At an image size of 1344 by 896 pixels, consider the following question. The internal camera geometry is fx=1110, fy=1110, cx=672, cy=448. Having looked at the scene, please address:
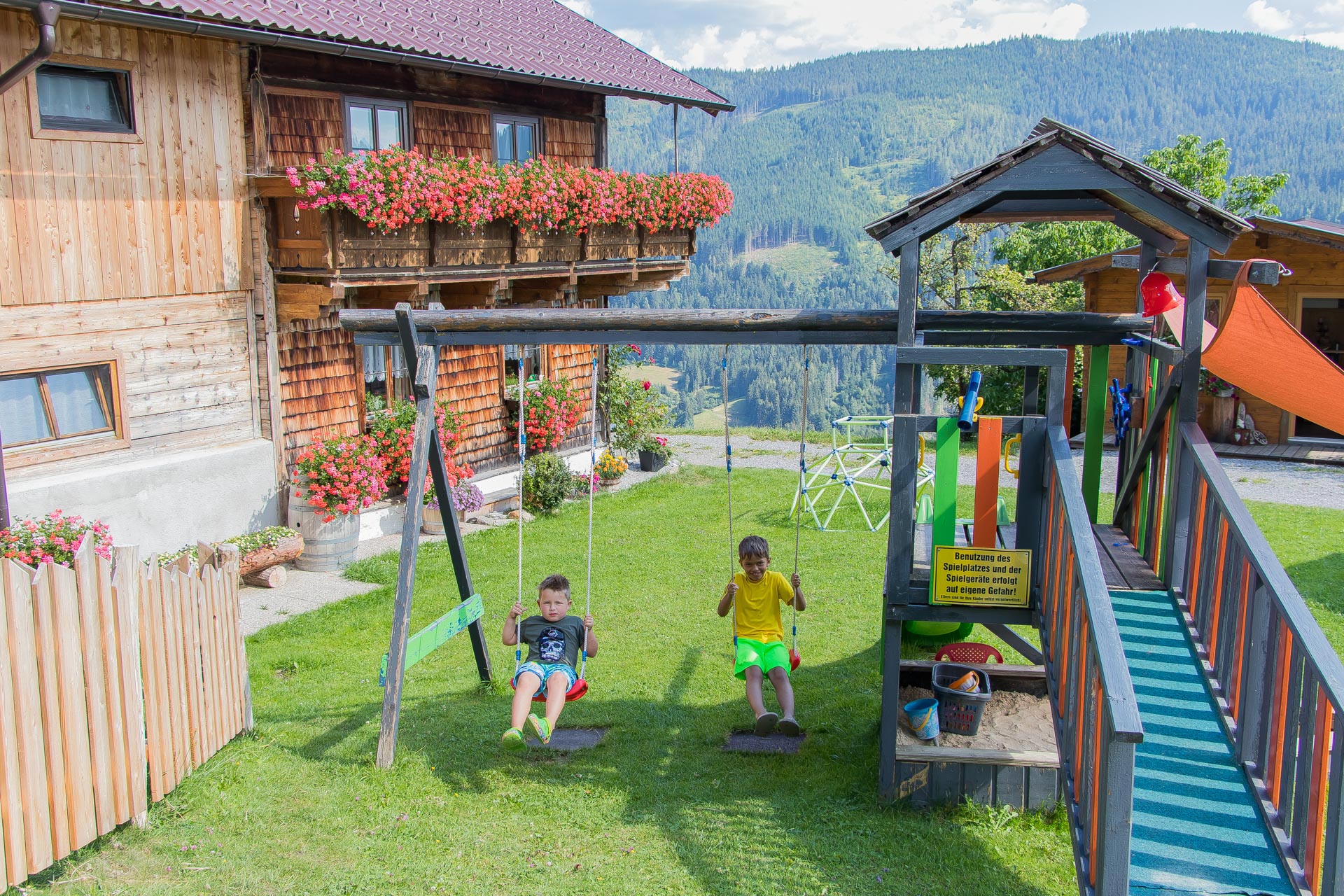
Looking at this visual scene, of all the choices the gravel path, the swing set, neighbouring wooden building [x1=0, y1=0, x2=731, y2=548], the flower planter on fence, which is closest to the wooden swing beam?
the swing set

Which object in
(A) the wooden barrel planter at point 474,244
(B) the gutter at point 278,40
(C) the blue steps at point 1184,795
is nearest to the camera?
(C) the blue steps at point 1184,795

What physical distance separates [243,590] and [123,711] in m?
6.43

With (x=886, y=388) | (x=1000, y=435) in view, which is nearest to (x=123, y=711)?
(x=1000, y=435)

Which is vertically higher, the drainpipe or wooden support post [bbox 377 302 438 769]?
the drainpipe

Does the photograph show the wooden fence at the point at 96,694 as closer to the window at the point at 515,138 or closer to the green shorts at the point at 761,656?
the green shorts at the point at 761,656

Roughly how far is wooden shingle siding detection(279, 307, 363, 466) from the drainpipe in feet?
13.3

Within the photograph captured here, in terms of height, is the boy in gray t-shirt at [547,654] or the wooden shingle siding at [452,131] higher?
the wooden shingle siding at [452,131]

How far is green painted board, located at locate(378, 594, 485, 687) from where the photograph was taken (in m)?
6.89

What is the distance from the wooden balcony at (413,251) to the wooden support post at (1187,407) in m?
8.81

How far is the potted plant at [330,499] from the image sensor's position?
1247 cm

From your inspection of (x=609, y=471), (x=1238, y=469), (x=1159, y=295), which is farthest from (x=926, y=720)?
(x=1238, y=469)

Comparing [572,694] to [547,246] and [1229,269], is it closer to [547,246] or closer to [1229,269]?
[1229,269]

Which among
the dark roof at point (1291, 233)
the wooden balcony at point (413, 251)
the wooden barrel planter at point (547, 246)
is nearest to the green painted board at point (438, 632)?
the wooden balcony at point (413, 251)

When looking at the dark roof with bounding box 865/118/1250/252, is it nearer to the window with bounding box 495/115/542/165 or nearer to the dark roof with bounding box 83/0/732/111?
the dark roof with bounding box 83/0/732/111
